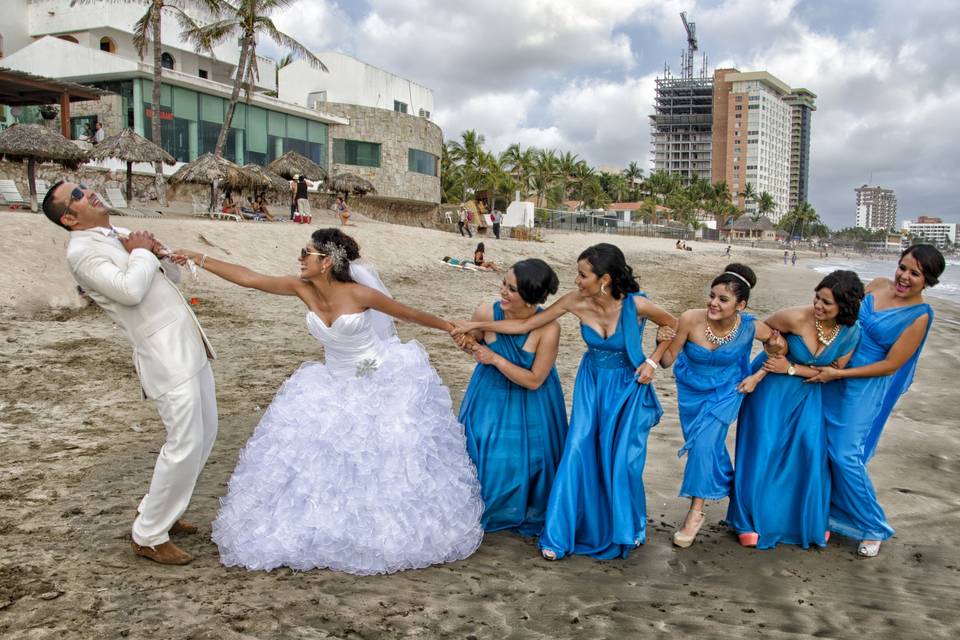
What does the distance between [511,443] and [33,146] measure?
1729 centimetres

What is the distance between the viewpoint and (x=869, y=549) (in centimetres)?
415

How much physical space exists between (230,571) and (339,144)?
123ft

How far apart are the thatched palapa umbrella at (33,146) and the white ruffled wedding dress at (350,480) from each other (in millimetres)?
16493

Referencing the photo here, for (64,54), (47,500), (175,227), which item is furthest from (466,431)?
(64,54)

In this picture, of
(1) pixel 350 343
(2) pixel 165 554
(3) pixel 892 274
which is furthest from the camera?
(3) pixel 892 274

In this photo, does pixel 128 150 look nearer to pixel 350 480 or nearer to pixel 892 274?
pixel 350 480

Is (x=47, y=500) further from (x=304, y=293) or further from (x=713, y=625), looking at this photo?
(x=713, y=625)

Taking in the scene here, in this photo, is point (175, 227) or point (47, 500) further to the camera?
point (175, 227)

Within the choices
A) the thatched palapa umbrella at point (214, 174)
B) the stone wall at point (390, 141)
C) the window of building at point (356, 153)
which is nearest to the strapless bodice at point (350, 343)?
the thatched palapa umbrella at point (214, 174)

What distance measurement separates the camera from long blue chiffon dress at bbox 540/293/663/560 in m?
3.90

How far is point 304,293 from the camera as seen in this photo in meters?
3.89

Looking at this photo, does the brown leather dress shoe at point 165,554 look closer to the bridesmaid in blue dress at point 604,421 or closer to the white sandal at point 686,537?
the bridesmaid in blue dress at point 604,421

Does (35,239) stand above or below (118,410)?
above

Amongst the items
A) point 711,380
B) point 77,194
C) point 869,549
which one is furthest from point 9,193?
point 869,549
